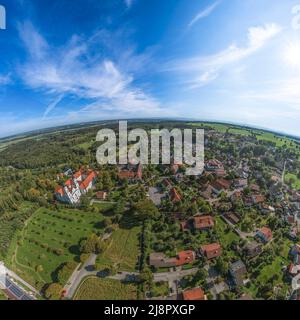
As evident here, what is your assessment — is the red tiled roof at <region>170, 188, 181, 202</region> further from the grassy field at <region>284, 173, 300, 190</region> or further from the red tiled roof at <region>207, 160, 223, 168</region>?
the grassy field at <region>284, 173, 300, 190</region>

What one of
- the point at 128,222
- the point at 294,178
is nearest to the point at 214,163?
the point at 294,178

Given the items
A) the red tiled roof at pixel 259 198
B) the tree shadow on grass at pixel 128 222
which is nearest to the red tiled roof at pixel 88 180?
the tree shadow on grass at pixel 128 222

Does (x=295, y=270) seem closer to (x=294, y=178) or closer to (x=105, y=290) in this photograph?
(x=105, y=290)

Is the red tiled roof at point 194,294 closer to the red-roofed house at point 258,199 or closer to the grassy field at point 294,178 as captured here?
the red-roofed house at point 258,199

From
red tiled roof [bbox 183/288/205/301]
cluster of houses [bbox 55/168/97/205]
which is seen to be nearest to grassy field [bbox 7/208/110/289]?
cluster of houses [bbox 55/168/97/205]
